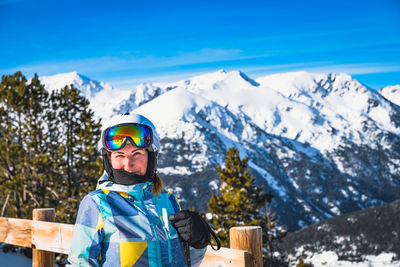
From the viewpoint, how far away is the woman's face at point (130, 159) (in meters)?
2.78

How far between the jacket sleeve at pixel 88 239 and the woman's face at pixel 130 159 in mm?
416

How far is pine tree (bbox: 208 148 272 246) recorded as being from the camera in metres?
27.8

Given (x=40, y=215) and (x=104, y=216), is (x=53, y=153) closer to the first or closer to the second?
(x=40, y=215)

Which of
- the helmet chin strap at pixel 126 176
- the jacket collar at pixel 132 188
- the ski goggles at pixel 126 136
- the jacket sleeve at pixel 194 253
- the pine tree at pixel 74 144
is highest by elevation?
the pine tree at pixel 74 144

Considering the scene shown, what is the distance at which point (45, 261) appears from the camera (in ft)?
15.5

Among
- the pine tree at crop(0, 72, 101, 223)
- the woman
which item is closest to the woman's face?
the woman

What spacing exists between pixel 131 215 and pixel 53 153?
2522 cm

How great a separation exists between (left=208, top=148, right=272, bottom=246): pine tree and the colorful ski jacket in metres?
24.9

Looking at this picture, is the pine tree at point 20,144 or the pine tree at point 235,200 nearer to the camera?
the pine tree at point 20,144

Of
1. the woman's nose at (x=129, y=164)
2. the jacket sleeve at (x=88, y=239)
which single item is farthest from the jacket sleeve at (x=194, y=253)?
the jacket sleeve at (x=88, y=239)

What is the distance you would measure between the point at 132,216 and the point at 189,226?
0.42 meters

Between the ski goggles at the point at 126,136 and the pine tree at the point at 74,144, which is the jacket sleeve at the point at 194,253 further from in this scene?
the pine tree at the point at 74,144

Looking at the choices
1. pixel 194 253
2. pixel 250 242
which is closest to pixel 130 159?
pixel 194 253

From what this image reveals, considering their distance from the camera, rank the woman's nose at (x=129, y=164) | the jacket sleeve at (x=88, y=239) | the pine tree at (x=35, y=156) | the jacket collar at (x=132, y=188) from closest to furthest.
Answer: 1. the jacket sleeve at (x=88, y=239)
2. the jacket collar at (x=132, y=188)
3. the woman's nose at (x=129, y=164)
4. the pine tree at (x=35, y=156)
